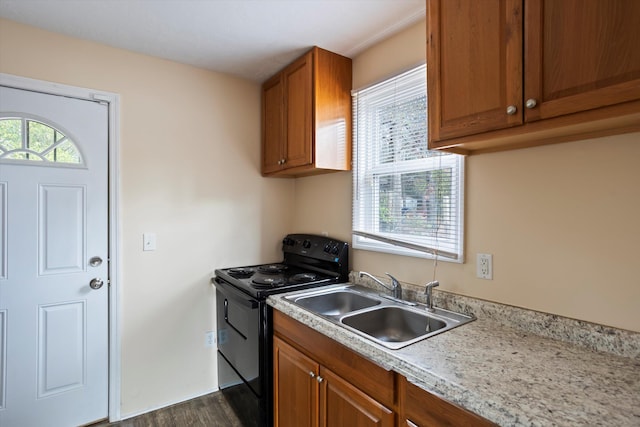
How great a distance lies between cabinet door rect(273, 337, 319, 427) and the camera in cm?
145

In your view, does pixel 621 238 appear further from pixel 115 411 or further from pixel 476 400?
pixel 115 411

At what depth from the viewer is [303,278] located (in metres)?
2.10

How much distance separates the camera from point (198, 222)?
7.73 feet

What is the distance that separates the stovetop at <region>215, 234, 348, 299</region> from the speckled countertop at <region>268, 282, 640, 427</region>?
21.9 inches

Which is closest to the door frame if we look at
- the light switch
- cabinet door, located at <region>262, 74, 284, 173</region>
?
the light switch

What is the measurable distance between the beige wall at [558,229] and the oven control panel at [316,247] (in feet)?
1.87

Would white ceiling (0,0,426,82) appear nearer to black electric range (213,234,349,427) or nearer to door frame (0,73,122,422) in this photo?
door frame (0,73,122,422)

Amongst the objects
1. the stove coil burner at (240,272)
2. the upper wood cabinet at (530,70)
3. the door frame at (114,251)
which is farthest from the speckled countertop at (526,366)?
the door frame at (114,251)

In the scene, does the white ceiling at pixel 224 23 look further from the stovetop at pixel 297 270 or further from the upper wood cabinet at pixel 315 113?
the stovetop at pixel 297 270

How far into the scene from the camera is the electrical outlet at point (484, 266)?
144 centimetres

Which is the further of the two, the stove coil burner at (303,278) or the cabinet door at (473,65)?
the stove coil burner at (303,278)

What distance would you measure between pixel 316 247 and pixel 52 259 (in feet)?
5.22

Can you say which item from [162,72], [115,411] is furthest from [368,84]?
[115,411]

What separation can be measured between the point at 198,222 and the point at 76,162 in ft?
2.61
